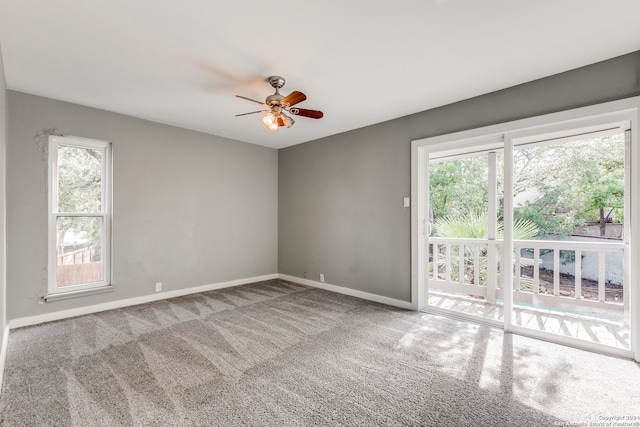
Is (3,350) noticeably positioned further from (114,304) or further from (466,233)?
(466,233)

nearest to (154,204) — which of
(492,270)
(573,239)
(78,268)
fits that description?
(78,268)

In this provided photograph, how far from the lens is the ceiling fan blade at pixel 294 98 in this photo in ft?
8.25

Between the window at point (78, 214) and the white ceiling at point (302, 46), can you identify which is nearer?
the white ceiling at point (302, 46)

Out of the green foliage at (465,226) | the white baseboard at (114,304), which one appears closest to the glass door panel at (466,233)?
the green foliage at (465,226)

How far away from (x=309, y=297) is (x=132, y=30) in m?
3.61

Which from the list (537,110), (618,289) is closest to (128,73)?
(537,110)

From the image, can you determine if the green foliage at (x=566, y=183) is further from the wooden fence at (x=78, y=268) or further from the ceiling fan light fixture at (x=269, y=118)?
the wooden fence at (x=78, y=268)

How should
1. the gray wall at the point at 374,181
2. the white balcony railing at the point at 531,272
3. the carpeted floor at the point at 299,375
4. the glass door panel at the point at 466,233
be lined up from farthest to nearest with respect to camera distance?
the glass door panel at the point at 466,233
the white balcony railing at the point at 531,272
the gray wall at the point at 374,181
the carpeted floor at the point at 299,375

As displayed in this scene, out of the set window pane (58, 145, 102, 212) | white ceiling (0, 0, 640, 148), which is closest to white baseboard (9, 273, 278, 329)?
window pane (58, 145, 102, 212)

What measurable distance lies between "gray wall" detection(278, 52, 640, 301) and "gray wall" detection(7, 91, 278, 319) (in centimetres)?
60

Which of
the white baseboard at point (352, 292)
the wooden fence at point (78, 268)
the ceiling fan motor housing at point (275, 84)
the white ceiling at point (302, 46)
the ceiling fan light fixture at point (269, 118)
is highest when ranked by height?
the white ceiling at point (302, 46)

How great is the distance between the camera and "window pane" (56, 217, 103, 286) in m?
3.48

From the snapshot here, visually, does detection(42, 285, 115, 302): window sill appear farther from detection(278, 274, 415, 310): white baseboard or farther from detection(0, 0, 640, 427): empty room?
detection(278, 274, 415, 310): white baseboard

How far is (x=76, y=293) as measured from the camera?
348 centimetres
